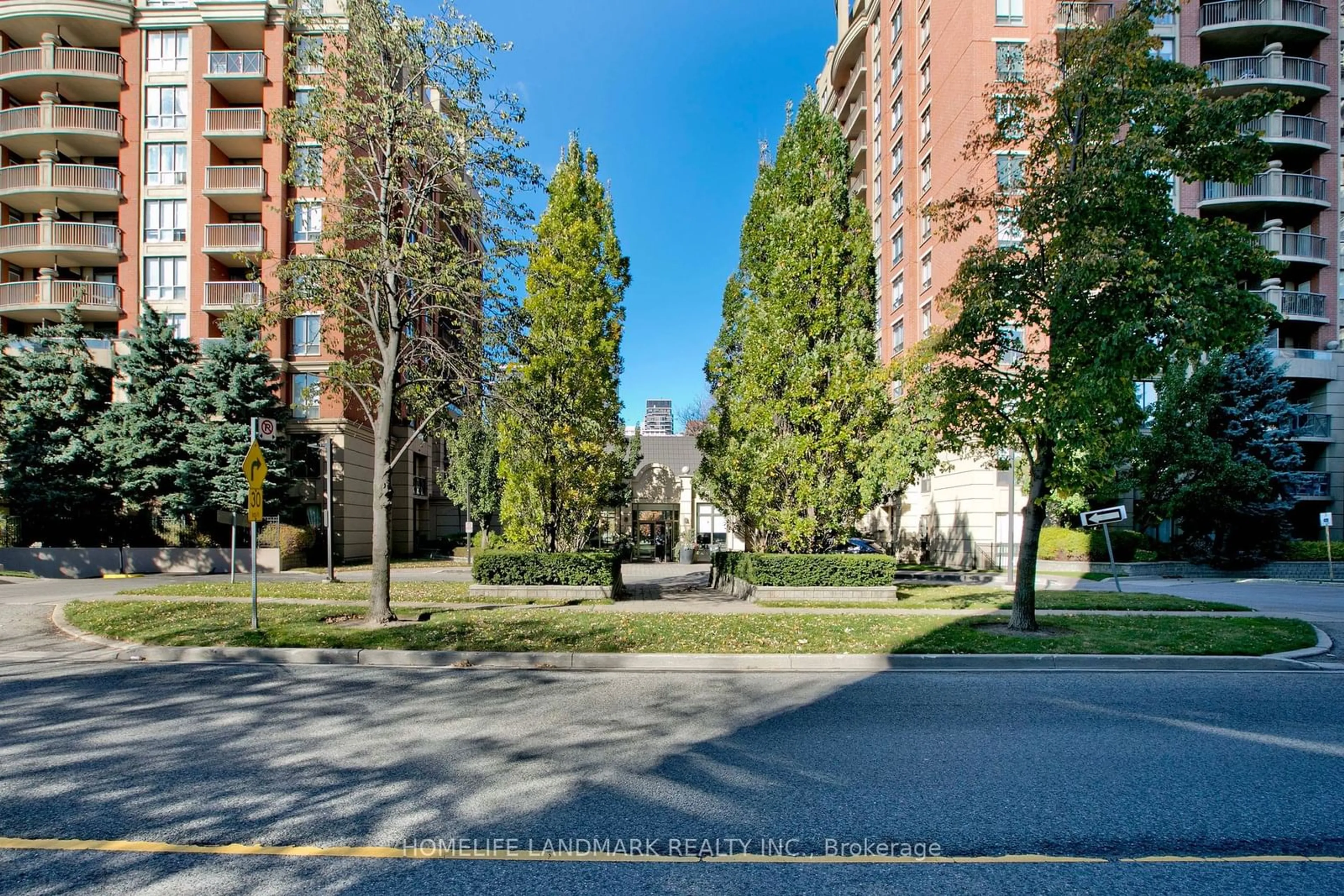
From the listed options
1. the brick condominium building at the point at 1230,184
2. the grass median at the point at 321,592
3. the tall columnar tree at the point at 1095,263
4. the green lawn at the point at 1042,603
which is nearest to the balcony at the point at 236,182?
the grass median at the point at 321,592

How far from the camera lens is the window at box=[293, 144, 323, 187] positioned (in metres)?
11.8

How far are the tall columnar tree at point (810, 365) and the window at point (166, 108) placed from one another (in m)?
30.2

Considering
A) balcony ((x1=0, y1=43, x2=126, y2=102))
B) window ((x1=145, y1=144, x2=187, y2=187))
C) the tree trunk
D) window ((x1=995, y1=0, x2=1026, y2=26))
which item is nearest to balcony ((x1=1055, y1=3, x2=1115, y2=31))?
window ((x1=995, y1=0, x2=1026, y2=26))

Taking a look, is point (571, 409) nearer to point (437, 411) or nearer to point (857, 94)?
point (437, 411)

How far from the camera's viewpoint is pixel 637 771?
16.5 feet

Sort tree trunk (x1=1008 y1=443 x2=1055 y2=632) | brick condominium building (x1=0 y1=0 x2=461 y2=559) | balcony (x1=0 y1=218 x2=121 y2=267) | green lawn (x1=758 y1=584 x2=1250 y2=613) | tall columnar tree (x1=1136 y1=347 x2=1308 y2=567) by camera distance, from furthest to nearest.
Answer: brick condominium building (x1=0 y1=0 x2=461 y2=559), balcony (x1=0 y1=218 x2=121 y2=267), tall columnar tree (x1=1136 y1=347 x2=1308 y2=567), green lawn (x1=758 y1=584 x2=1250 y2=613), tree trunk (x1=1008 y1=443 x2=1055 y2=632)

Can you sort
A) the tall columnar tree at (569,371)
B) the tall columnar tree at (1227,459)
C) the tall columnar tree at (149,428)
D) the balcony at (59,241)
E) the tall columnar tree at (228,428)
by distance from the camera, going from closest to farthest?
the tall columnar tree at (569,371) < the tall columnar tree at (1227,459) < the tall columnar tree at (149,428) < the tall columnar tree at (228,428) < the balcony at (59,241)

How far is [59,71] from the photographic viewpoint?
30266 mm

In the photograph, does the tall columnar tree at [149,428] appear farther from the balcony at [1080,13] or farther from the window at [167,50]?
the balcony at [1080,13]

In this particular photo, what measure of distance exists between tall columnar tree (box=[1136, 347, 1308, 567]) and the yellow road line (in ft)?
82.2

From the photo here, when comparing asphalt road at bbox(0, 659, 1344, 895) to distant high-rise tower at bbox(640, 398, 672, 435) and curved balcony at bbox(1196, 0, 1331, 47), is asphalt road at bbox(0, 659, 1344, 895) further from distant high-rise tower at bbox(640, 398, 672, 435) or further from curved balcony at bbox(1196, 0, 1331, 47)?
distant high-rise tower at bbox(640, 398, 672, 435)

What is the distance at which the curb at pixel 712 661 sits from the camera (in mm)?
8953

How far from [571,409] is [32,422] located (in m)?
22.7

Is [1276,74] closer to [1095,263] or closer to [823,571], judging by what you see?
[1095,263]
